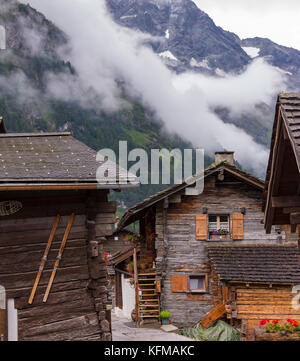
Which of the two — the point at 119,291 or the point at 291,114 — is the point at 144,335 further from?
the point at 119,291

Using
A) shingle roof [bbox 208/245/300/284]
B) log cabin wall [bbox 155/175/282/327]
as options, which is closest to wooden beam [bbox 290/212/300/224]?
shingle roof [bbox 208/245/300/284]

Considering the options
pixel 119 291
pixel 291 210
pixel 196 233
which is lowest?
pixel 119 291

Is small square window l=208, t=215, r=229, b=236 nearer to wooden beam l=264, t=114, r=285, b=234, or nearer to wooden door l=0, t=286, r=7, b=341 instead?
wooden beam l=264, t=114, r=285, b=234

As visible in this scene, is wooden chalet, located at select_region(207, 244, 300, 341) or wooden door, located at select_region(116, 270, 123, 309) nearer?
wooden chalet, located at select_region(207, 244, 300, 341)

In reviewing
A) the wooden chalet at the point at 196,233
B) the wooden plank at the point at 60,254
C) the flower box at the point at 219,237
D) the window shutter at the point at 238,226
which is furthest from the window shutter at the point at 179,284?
the wooden plank at the point at 60,254

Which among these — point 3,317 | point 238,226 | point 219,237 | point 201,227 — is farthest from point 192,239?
point 3,317

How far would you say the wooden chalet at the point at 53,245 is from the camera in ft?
33.2

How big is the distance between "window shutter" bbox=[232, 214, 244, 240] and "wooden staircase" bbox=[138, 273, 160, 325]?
3.62 meters

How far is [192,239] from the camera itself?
20.5 metres

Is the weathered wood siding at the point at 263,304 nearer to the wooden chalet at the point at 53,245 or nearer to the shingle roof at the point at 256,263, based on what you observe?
the shingle roof at the point at 256,263

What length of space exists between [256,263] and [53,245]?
10.6m

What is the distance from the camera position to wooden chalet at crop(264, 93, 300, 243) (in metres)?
7.39
